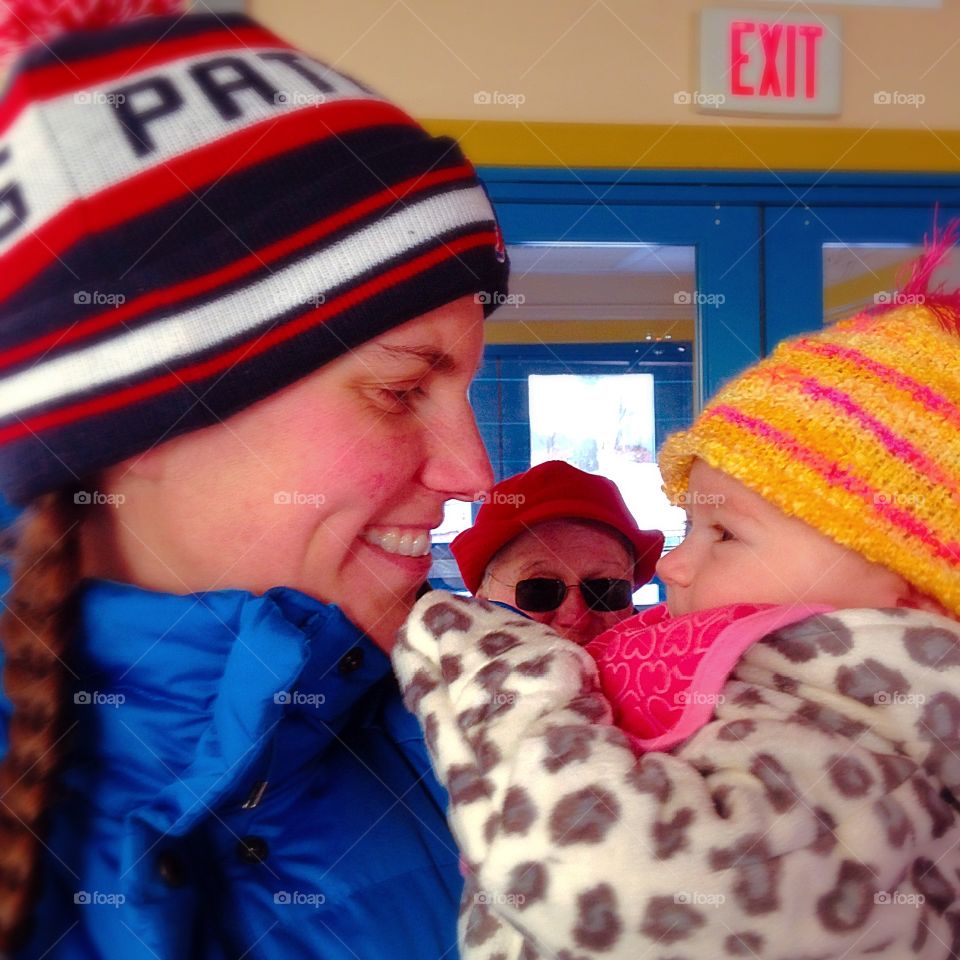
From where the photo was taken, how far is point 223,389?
0.84 meters

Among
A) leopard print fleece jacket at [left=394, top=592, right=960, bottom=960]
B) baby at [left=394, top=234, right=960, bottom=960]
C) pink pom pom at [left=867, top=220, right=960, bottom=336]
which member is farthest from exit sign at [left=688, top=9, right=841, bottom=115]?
leopard print fleece jacket at [left=394, top=592, right=960, bottom=960]

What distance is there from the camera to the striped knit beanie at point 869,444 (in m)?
0.92

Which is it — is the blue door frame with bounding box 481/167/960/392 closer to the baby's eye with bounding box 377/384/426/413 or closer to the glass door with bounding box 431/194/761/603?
the glass door with bounding box 431/194/761/603

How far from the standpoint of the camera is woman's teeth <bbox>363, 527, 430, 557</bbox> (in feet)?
3.05

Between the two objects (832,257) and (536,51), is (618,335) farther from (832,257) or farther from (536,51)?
(536,51)

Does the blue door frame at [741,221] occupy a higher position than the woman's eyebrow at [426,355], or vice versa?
the woman's eyebrow at [426,355]

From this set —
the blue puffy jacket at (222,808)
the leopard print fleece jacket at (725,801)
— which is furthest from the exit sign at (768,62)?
the blue puffy jacket at (222,808)

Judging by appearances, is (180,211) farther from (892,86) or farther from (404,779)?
(892,86)

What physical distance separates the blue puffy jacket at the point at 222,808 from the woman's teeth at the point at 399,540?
10cm

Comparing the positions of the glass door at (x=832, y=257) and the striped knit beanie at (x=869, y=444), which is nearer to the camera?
the striped knit beanie at (x=869, y=444)

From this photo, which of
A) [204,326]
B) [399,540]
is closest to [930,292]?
[399,540]

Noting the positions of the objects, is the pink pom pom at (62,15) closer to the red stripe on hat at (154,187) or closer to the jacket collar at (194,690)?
the red stripe on hat at (154,187)

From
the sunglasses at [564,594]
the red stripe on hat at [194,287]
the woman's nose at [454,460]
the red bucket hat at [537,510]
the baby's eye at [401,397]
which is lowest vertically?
the sunglasses at [564,594]

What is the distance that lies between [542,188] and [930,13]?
1.16m
